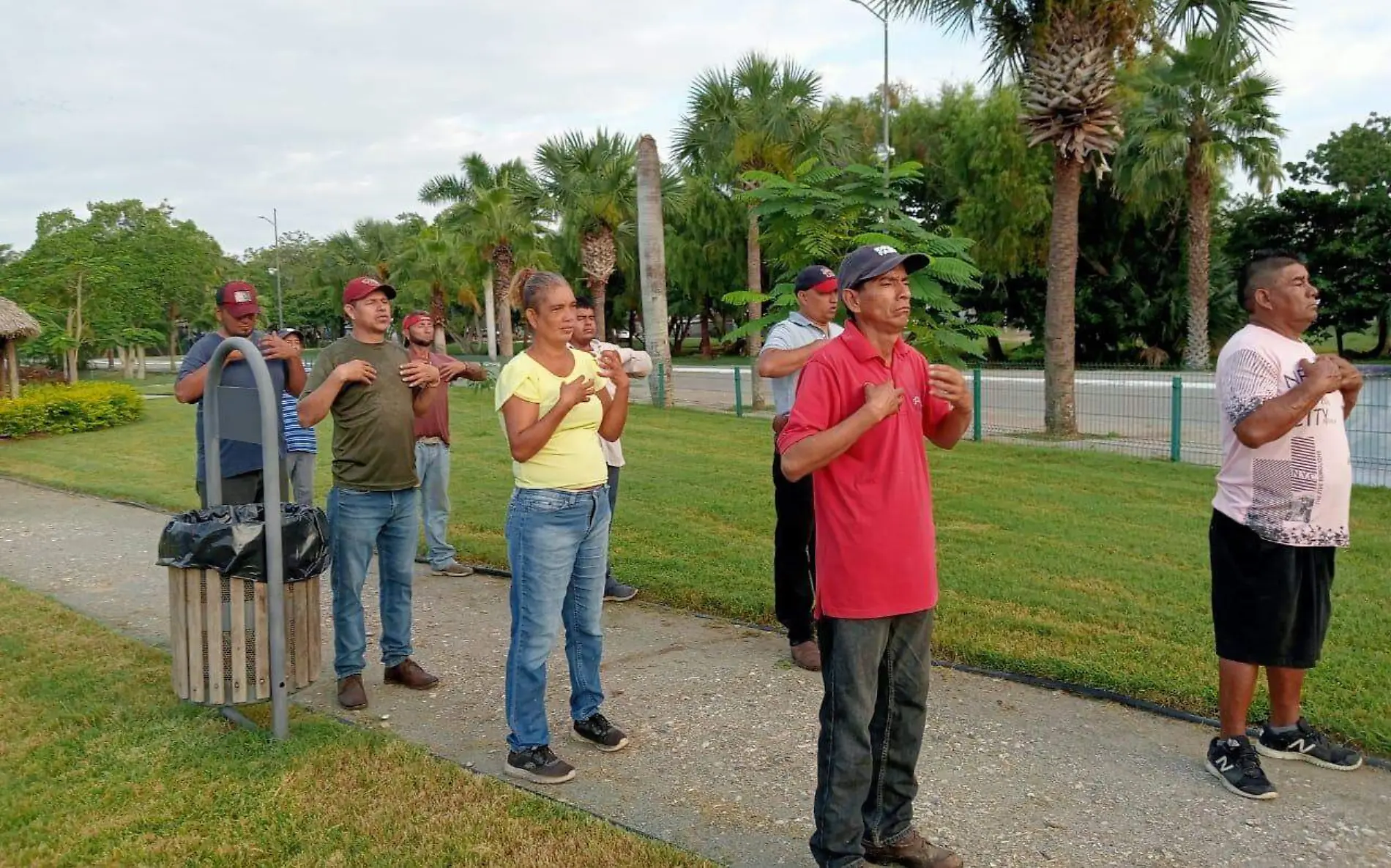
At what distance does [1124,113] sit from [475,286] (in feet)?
99.0

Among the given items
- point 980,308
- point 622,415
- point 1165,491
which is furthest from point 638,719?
point 980,308

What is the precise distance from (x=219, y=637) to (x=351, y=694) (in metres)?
0.75

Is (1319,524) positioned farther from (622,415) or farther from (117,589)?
(117,589)

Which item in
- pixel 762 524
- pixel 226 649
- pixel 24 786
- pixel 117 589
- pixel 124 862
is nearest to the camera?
pixel 124 862

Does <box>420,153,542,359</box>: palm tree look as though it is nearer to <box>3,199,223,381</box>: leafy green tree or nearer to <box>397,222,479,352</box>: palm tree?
<box>397,222,479,352</box>: palm tree

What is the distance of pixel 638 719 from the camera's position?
448cm

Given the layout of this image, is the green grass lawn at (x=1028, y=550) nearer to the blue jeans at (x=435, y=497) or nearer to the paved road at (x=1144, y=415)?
the blue jeans at (x=435, y=497)

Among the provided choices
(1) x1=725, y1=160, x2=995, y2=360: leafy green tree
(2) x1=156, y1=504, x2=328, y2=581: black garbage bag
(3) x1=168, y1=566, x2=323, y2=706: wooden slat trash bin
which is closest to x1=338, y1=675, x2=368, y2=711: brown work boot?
(3) x1=168, y1=566, x2=323, y2=706: wooden slat trash bin

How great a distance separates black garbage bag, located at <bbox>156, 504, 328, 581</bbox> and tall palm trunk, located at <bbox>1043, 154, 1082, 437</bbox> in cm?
1237

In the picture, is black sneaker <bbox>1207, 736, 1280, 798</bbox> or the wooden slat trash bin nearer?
black sneaker <bbox>1207, 736, 1280, 798</bbox>

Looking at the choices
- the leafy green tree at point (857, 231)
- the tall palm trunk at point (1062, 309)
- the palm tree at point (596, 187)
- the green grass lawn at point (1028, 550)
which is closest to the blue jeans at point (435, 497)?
the green grass lawn at point (1028, 550)

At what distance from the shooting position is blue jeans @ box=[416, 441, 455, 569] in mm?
7320

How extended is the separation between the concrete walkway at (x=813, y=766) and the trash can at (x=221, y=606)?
2.03ft

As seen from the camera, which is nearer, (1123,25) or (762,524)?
(762,524)
